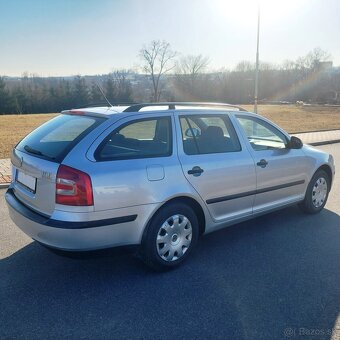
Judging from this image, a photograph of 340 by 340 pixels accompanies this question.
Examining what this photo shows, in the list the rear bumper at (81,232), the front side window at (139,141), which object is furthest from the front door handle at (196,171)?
the rear bumper at (81,232)

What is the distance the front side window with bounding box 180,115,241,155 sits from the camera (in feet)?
12.0

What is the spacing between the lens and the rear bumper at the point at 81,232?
9.58ft

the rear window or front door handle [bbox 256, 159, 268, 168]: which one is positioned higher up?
the rear window

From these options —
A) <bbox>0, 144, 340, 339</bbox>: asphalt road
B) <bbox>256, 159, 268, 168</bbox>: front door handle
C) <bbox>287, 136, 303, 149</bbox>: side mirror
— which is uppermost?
<bbox>287, 136, 303, 149</bbox>: side mirror

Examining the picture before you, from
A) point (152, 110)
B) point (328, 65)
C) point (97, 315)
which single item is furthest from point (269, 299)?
point (328, 65)

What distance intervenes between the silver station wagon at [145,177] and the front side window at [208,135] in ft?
0.04

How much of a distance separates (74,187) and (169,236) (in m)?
1.09

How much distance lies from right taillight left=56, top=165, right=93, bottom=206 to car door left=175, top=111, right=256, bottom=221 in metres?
0.99

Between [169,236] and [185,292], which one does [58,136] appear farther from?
[185,292]

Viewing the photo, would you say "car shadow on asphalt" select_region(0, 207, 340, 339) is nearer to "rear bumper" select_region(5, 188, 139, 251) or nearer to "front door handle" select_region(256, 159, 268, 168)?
"rear bumper" select_region(5, 188, 139, 251)

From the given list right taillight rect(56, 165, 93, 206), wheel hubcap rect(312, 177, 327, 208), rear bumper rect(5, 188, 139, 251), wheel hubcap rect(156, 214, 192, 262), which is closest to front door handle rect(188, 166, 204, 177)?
wheel hubcap rect(156, 214, 192, 262)

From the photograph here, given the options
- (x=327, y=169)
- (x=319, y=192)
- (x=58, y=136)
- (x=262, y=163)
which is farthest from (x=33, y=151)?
(x=327, y=169)

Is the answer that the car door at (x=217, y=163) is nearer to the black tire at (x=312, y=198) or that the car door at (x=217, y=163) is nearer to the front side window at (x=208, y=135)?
the front side window at (x=208, y=135)

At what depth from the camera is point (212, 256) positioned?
3.86 meters
